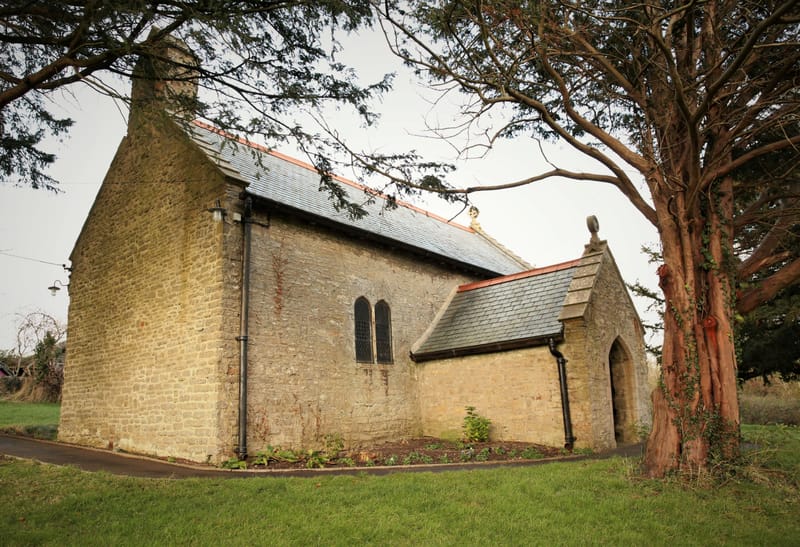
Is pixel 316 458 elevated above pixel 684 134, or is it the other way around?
pixel 684 134

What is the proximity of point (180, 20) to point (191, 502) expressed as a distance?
5.97 m

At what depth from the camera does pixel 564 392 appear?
12.3 m

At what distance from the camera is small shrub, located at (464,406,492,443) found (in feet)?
→ 44.2

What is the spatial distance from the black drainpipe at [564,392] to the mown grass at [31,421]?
14318mm

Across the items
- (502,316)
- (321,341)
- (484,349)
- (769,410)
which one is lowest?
(769,410)

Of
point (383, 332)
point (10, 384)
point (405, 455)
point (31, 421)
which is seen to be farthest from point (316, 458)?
point (10, 384)

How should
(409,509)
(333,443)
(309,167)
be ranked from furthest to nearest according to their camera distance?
(309,167) < (333,443) < (409,509)

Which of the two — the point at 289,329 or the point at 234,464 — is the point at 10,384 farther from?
the point at 234,464

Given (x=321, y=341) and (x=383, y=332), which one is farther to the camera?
(x=383, y=332)

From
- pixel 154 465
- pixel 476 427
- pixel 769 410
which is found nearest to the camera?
pixel 154 465

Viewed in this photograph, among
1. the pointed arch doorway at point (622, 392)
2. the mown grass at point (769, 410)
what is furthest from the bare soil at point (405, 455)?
the mown grass at point (769, 410)

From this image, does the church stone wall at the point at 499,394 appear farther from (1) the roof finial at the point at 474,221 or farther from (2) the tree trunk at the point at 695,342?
(1) the roof finial at the point at 474,221

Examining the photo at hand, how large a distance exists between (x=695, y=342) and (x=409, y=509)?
4.93 meters

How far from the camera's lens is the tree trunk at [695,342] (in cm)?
756
